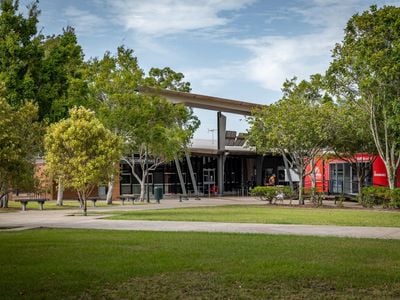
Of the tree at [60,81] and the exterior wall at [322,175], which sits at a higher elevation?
the tree at [60,81]

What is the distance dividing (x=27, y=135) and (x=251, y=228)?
56.3 feet

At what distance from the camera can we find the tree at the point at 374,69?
28.2m

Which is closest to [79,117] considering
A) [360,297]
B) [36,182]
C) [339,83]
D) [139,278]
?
[36,182]

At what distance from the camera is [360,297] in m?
7.74

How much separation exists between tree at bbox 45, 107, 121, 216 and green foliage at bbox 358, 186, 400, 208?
13.4 metres

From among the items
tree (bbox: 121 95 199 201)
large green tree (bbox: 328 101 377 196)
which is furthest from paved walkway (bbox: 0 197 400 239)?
large green tree (bbox: 328 101 377 196)

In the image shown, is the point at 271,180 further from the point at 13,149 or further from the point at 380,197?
the point at 13,149

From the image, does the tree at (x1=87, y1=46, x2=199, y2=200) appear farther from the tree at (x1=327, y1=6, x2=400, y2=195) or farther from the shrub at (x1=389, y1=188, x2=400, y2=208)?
the shrub at (x1=389, y1=188, x2=400, y2=208)

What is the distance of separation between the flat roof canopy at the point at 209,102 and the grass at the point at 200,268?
3488 cm

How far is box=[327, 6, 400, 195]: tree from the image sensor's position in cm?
2816

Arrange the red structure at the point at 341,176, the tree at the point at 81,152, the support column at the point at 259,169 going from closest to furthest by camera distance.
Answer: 1. the tree at the point at 81,152
2. the red structure at the point at 341,176
3. the support column at the point at 259,169

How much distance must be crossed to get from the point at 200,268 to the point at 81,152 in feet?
50.6

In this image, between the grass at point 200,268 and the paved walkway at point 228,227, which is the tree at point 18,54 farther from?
the grass at point 200,268

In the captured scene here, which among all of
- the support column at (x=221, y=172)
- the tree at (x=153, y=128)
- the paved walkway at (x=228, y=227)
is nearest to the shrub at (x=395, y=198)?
the paved walkway at (x=228, y=227)
